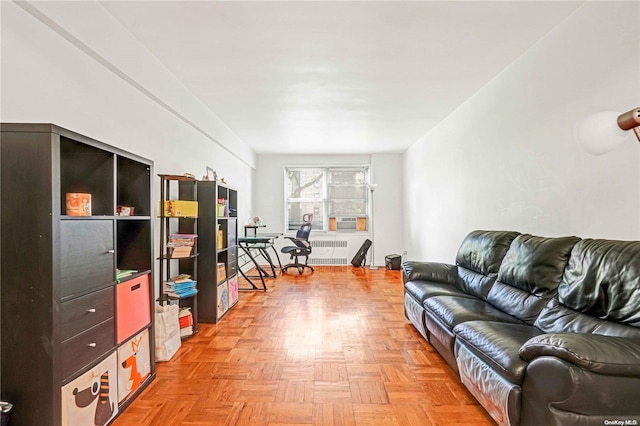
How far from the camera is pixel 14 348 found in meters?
1.49

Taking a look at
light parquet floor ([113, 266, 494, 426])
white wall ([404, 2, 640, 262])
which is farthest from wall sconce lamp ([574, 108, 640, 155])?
Result: light parquet floor ([113, 266, 494, 426])

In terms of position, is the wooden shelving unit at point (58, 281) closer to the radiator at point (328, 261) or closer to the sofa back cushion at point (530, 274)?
the sofa back cushion at point (530, 274)

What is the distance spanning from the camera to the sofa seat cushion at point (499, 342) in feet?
5.27

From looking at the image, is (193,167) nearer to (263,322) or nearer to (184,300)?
(184,300)

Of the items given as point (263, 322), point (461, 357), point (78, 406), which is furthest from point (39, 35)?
point (461, 357)

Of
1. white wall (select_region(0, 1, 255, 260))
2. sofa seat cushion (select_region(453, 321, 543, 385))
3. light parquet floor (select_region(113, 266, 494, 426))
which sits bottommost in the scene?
light parquet floor (select_region(113, 266, 494, 426))

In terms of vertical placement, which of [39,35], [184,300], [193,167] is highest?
[39,35]

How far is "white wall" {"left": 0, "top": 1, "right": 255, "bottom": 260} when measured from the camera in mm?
1746

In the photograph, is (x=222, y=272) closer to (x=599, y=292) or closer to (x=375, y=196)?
(x=599, y=292)

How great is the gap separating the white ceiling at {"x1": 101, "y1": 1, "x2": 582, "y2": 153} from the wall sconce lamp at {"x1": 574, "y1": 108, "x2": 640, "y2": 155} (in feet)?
4.60

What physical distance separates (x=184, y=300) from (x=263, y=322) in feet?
2.85

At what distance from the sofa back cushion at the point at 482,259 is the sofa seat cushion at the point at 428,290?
13 cm

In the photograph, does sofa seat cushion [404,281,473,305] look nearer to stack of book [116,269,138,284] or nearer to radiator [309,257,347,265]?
stack of book [116,269,138,284]

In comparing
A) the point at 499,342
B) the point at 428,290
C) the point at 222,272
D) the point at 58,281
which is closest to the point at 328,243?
the point at 222,272
